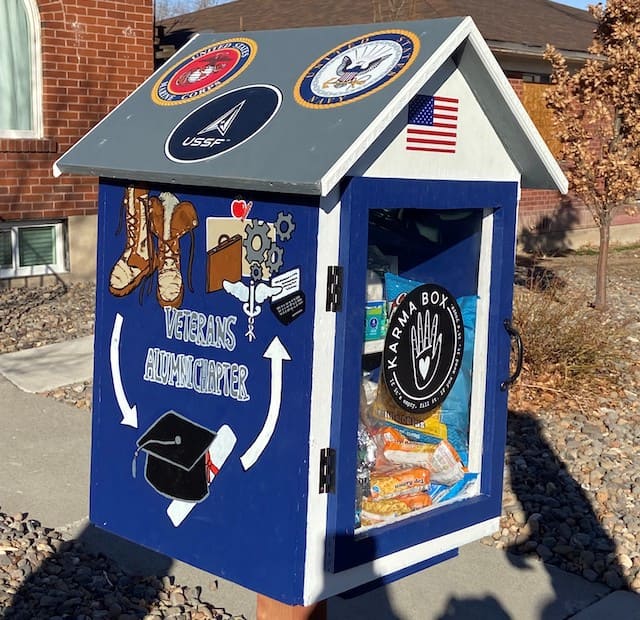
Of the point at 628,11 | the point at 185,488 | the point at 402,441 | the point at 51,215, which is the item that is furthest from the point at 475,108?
the point at 51,215

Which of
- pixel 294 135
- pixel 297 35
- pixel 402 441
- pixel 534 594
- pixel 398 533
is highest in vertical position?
pixel 297 35

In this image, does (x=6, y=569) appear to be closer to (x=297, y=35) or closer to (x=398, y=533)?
(x=398, y=533)

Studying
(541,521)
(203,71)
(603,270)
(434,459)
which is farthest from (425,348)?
(603,270)

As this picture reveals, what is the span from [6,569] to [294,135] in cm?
262

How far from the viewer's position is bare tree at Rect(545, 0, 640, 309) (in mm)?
9578

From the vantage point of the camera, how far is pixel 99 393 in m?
3.12

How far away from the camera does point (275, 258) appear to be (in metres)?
2.61

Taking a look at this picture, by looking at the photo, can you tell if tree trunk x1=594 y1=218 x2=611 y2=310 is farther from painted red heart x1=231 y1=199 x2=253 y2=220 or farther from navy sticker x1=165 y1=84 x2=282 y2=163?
painted red heart x1=231 y1=199 x2=253 y2=220

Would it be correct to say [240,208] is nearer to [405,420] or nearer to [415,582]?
[405,420]

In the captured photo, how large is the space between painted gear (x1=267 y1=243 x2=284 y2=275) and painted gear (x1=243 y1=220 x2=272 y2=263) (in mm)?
17

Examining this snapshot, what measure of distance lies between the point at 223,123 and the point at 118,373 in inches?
32.5

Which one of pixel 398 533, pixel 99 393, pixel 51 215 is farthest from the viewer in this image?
pixel 51 215

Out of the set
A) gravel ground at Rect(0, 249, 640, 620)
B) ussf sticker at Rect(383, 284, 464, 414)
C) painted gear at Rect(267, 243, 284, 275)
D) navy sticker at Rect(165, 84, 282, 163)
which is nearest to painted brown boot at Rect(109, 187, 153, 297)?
navy sticker at Rect(165, 84, 282, 163)

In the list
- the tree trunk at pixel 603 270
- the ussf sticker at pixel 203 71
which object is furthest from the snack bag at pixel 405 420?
the tree trunk at pixel 603 270
